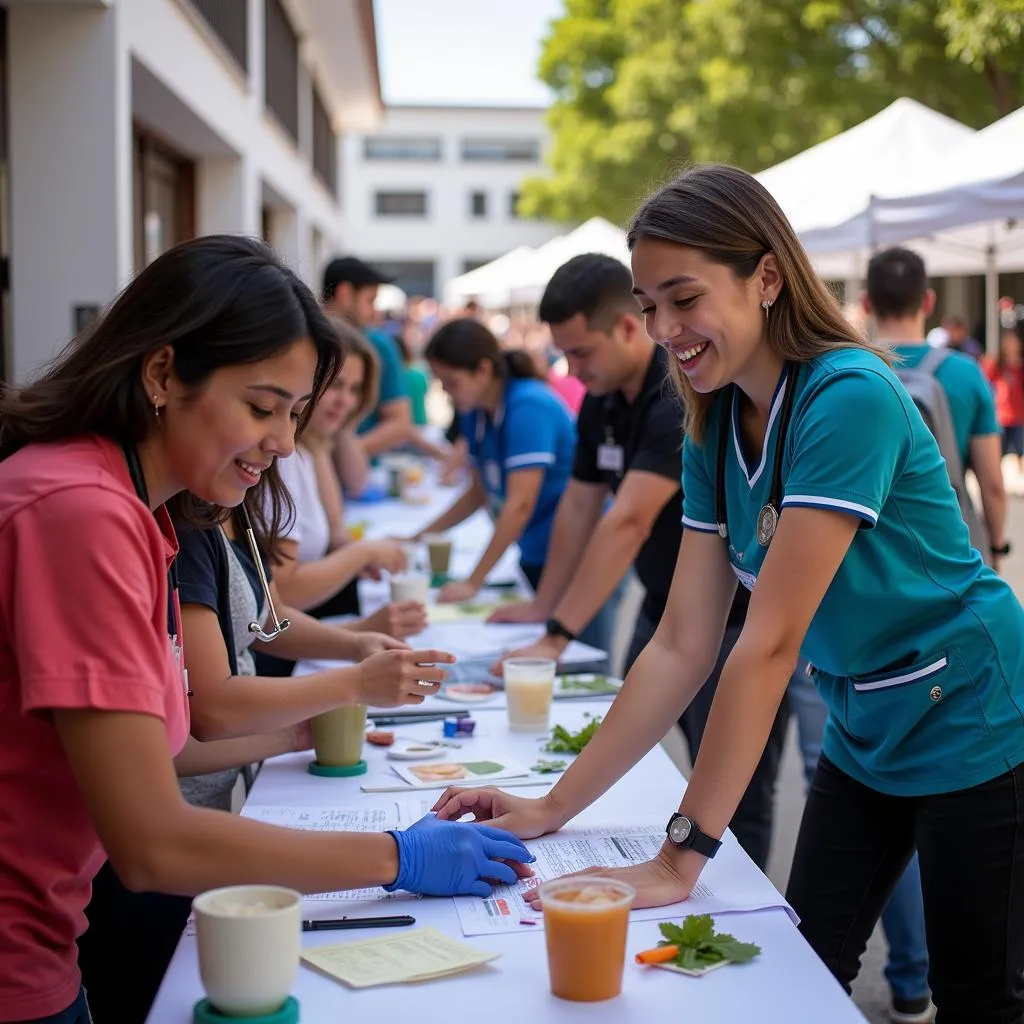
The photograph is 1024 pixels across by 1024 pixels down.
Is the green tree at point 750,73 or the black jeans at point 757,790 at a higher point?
the green tree at point 750,73

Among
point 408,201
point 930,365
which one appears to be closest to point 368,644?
point 930,365

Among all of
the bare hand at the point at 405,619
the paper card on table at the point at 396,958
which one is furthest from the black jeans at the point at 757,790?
the paper card on table at the point at 396,958

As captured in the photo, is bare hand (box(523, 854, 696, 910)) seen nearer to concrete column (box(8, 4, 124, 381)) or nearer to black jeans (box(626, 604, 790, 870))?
black jeans (box(626, 604, 790, 870))

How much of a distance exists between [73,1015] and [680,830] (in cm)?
75

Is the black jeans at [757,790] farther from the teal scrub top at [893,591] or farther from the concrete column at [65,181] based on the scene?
the concrete column at [65,181]

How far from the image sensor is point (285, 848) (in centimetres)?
140

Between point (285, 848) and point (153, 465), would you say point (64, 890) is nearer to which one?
point (285, 848)

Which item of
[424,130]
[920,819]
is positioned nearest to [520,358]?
[920,819]

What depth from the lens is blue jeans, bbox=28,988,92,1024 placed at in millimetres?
1405

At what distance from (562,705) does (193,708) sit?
892mm

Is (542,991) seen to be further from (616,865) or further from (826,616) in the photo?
(826,616)

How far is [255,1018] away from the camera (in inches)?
51.6

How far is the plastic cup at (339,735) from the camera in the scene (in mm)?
2219

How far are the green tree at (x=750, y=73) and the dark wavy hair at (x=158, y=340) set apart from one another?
908 cm
